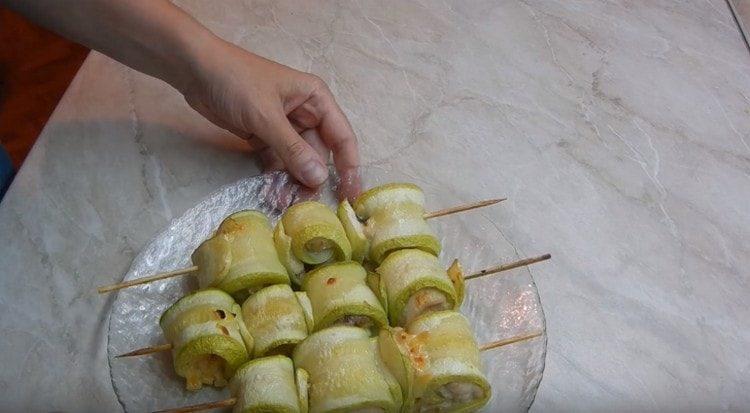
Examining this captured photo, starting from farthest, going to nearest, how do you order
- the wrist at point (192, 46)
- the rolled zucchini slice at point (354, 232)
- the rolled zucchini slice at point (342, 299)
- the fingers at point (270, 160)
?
the fingers at point (270, 160)
the wrist at point (192, 46)
the rolled zucchini slice at point (354, 232)
the rolled zucchini slice at point (342, 299)

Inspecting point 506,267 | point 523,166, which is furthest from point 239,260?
point 523,166

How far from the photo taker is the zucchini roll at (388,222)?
3.88ft

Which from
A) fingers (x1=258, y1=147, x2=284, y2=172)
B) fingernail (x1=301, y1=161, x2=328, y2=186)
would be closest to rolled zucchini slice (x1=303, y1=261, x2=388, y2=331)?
fingernail (x1=301, y1=161, x2=328, y2=186)

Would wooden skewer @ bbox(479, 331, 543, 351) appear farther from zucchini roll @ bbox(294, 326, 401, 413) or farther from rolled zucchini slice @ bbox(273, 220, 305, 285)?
rolled zucchini slice @ bbox(273, 220, 305, 285)

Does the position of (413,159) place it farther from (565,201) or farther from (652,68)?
(652,68)

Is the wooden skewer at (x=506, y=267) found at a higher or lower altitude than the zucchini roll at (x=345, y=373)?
higher

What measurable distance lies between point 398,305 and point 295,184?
13.4 inches

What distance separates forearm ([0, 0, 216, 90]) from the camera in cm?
129

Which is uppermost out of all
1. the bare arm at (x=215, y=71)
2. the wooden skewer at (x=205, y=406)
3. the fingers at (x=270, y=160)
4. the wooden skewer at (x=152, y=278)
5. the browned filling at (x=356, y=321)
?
the bare arm at (x=215, y=71)

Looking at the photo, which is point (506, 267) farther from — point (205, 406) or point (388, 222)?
point (205, 406)

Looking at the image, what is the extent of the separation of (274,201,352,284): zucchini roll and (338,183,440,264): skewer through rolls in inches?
1.0

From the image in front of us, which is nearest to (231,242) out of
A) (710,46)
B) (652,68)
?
(652,68)

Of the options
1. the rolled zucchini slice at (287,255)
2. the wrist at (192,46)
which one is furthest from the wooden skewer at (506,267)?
the wrist at (192,46)

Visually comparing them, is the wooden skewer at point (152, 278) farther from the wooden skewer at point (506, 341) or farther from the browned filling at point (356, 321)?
the wooden skewer at point (506, 341)
